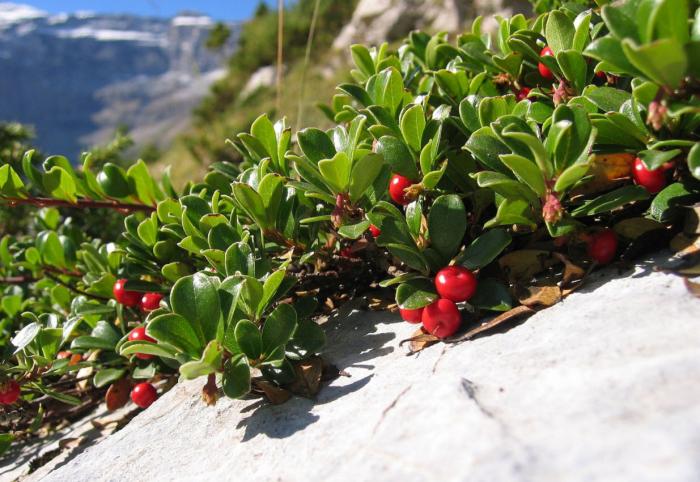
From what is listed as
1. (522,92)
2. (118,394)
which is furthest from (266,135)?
(118,394)

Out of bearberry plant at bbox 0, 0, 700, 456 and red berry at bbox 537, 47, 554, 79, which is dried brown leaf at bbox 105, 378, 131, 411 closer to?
bearberry plant at bbox 0, 0, 700, 456

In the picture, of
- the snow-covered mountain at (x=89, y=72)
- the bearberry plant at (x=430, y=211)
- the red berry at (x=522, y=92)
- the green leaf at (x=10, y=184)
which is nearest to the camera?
the bearberry plant at (x=430, y=211)

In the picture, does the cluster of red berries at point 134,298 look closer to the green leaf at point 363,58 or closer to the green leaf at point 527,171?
the green leaf at point 363,58

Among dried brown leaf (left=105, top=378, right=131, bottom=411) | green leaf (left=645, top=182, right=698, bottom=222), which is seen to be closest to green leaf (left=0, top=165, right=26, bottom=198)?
dried brown leaf (left=105, top=378, right=131, bottom=411)

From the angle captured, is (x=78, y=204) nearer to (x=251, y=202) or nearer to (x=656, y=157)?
(x=251, y=202)

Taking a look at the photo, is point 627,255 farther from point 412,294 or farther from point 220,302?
point 220,302

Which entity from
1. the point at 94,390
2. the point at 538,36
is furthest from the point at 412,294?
the point at 94,390

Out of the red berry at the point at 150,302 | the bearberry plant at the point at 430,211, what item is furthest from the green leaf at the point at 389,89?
the red berry at the point at 150,302
